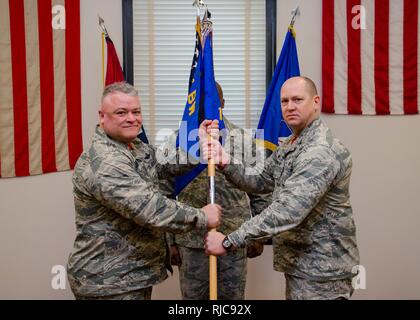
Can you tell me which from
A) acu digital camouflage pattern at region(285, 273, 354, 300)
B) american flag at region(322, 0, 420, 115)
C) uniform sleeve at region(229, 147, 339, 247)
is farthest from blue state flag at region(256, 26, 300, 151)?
acu digital camouflage pattern at region(285, 273, 354, 300)

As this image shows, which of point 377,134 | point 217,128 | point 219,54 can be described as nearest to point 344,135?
point 377,134

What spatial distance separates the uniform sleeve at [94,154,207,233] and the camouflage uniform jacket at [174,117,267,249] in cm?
65

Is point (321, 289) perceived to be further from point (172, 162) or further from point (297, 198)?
point (172, 162)

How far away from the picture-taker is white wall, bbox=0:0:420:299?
10.8 ft

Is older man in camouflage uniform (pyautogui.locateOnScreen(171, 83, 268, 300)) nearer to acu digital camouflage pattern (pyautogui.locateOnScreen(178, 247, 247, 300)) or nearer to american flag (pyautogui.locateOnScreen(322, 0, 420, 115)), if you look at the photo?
acu digital camouflage pattern (pyautogui.locateOnScreen(178, 247, 247, 300))

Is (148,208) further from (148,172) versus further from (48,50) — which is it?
(48,50)

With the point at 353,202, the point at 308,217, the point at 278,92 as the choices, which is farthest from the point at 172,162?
the point at 353,202

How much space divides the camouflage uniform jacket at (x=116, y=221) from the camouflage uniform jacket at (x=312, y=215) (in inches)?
14.3

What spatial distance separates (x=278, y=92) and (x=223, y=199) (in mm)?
916

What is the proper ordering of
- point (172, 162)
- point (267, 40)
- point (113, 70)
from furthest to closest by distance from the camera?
point (267, 40)
point (113, 70)
point (172, 162)

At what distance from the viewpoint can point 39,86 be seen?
3227mm

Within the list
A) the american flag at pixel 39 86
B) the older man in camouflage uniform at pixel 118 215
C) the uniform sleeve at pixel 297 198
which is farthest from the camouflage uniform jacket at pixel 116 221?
the american flag at pixel 39 86

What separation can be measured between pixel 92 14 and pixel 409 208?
2835 millimetres

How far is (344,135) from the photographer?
3.43 meters
